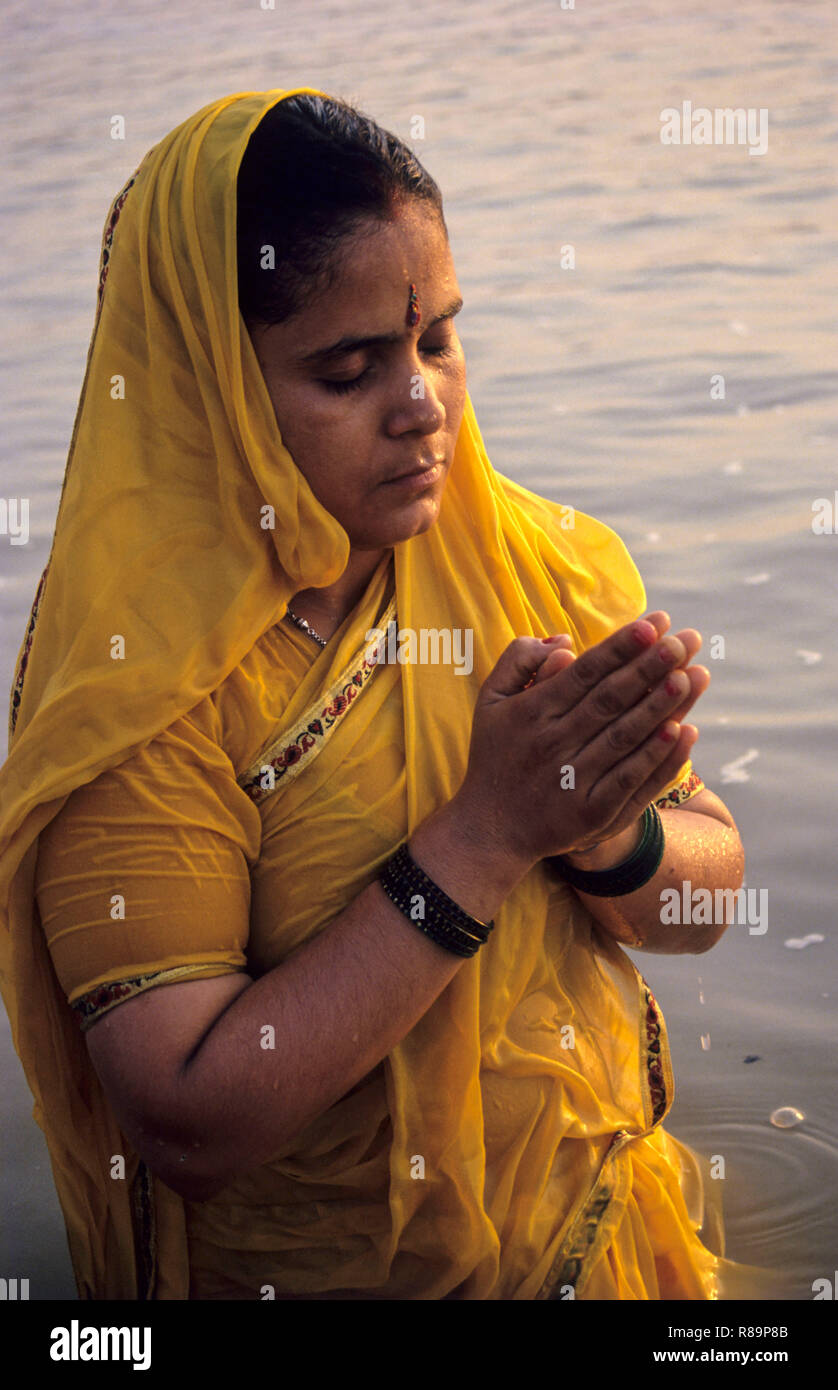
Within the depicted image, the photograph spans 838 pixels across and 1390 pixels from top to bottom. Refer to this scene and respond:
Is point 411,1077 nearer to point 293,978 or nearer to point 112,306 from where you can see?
point 293,978

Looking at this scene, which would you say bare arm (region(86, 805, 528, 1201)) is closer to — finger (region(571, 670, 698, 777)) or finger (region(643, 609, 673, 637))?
finger (region(571, 670, 698, 777))

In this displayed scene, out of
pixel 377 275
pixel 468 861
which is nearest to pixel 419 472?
pixel 377 275

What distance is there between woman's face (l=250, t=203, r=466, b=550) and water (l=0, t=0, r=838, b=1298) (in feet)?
4.89

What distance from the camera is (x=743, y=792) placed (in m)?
3.50

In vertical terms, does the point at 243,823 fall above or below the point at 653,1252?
above

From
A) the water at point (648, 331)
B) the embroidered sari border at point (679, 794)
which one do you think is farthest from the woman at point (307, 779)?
the water at point (648, 331)

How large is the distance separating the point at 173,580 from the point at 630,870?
2.03 ft

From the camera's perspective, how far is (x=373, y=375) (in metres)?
1.65

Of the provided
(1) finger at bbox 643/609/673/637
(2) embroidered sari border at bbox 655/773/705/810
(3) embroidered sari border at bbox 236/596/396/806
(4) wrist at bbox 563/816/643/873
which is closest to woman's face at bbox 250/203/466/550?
(3) embroidered sari border at bbox 236/596/396/806

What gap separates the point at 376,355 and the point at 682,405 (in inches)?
153

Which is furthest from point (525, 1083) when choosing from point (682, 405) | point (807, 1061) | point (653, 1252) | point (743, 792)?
point (682, 405)

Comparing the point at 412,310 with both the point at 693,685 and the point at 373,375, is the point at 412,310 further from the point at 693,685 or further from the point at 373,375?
the point at 693,685

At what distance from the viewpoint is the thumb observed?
1.64 meters

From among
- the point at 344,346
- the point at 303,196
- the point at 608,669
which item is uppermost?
the point at 303,196
